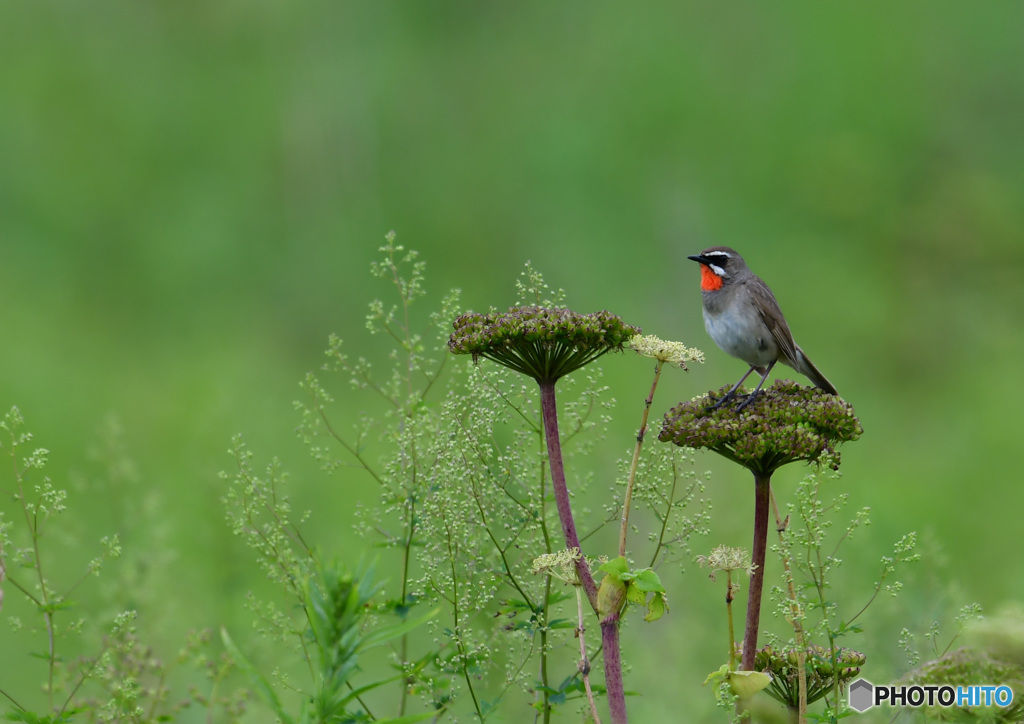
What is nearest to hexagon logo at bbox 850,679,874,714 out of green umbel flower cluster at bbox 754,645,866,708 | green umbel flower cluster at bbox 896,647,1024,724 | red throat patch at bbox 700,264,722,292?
green umbel flower cluster at bbox 754,645,866,708

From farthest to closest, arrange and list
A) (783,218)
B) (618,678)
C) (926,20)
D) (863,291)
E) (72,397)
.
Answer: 1. (926,20)
2. (783,218)
3. (863,291)
4. (72,397)
5. (618,678)

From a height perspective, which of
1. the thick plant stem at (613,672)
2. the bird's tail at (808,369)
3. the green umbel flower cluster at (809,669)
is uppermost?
the bird's tail at (808,369)

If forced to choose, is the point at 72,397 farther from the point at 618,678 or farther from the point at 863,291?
the point at 618,678

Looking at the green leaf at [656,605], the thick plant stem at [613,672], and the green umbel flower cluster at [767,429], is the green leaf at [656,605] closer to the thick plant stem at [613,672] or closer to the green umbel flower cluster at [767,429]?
the thick plant stem at [613,672]

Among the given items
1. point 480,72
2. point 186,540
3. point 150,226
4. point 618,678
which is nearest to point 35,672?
point 186,540

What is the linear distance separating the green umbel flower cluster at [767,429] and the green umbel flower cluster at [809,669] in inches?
22.2

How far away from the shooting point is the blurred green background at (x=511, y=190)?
21.1 metres

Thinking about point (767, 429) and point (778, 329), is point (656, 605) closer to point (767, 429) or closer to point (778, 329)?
point (767, 429)

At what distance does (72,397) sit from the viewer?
64.3ft

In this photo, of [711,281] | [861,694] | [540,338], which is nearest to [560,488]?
[540,338]

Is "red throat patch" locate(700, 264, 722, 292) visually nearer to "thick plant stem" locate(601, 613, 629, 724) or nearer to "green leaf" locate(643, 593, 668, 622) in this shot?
"green leaf" locate(643, 593, 668, 622)

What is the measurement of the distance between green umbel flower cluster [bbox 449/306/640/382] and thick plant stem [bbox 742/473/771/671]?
65 centimetres

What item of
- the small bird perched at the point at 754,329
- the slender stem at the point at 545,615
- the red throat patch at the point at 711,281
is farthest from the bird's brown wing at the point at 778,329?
the slender stem at the point at 545,615

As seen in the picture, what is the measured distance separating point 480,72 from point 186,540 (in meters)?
24.3
